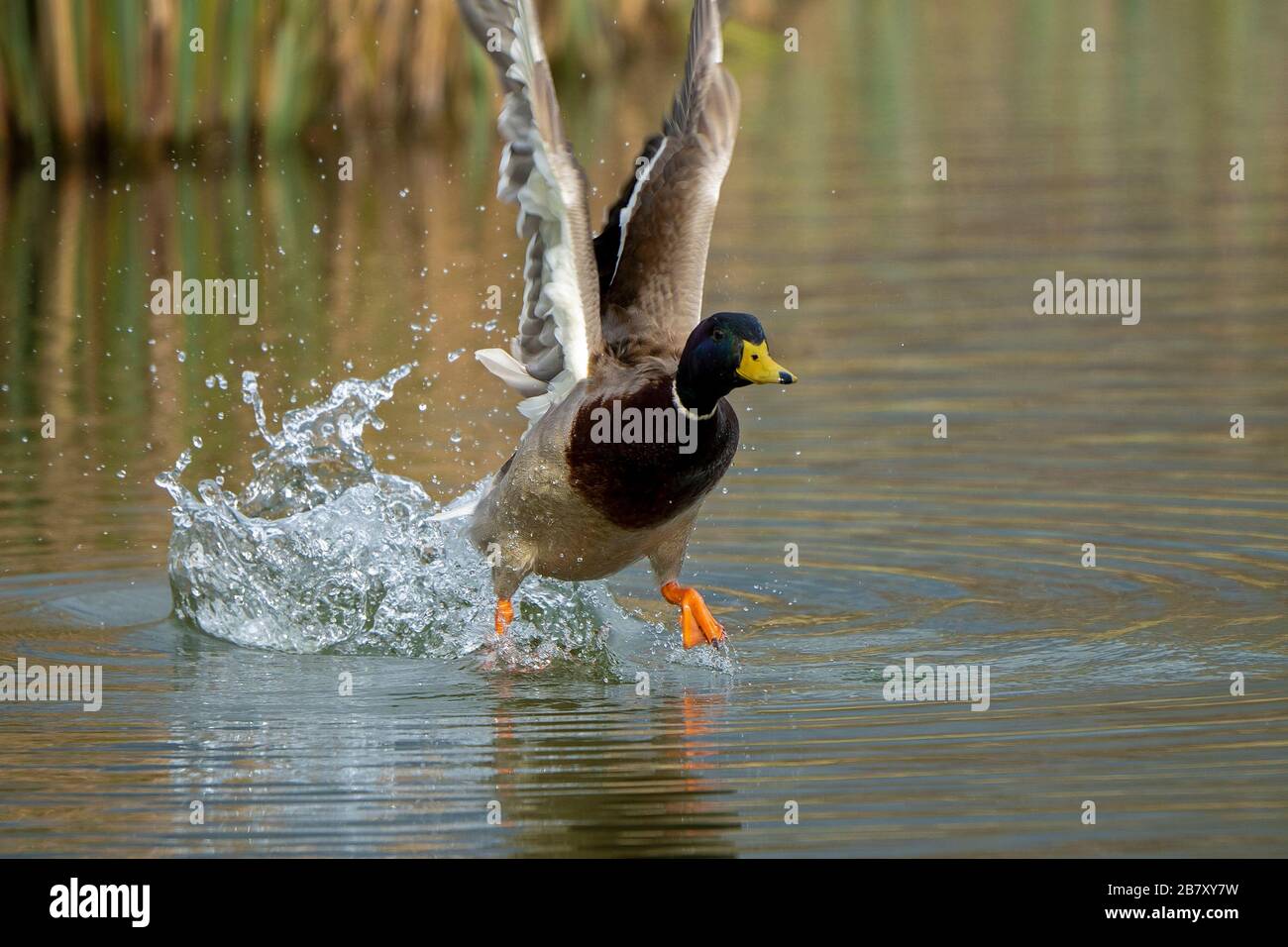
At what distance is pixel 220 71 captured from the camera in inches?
712

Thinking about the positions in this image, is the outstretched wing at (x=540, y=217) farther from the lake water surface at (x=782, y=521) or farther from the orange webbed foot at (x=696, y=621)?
the lake water surface at (x=782, y=521)

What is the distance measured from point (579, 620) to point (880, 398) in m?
3.31

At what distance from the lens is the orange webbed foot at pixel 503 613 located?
26.7 ft

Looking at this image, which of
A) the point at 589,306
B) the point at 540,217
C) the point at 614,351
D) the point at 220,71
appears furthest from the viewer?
the point at 220,71

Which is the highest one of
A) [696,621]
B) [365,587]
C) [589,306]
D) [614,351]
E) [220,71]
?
[220,71]

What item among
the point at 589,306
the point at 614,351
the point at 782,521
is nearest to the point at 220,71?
the point at 782,521

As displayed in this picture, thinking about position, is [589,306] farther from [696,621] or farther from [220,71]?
[220,71]

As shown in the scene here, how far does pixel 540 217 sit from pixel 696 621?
1.56 m

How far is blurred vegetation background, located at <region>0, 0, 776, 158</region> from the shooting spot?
17.2m

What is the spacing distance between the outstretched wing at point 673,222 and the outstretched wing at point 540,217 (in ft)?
0.84

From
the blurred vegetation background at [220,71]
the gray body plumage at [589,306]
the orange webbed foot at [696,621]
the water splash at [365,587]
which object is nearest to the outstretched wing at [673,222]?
the gray body plumage at [589,306]

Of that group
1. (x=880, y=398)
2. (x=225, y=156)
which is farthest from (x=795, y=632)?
(x=225, y=156)

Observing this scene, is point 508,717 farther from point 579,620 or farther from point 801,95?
point 801,95

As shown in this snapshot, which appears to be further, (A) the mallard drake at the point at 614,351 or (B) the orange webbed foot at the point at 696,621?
(B) the orange webbed foot at the point at 696,621
